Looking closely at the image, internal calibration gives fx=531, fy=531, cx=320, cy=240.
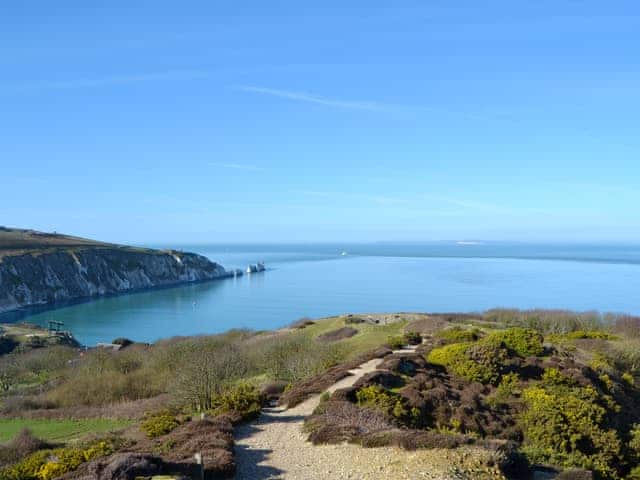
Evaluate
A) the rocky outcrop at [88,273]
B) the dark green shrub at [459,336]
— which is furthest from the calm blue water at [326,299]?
the dark green shrub at [459,336]

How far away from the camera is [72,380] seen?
3422 centimetres

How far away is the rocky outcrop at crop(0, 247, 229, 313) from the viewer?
4781 inches

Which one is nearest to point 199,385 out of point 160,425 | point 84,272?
point 160,425

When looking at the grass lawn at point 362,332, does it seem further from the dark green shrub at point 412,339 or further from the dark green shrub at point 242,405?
the dark green shrub at point 242,405

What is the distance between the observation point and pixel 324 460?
13.6 m

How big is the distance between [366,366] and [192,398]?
26.5ft

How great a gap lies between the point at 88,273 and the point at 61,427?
12923 cm

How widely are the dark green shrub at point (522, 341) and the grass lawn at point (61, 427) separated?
18.5m

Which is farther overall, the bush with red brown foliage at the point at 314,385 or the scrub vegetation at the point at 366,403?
the bush with red brown foliage at the point at 314,385

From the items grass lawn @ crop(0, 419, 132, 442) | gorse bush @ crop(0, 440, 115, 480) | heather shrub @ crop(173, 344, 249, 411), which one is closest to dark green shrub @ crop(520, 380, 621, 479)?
heather shrub @ crop(173, 344, 249, 411)

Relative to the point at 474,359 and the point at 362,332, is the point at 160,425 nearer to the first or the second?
the point at 474,359

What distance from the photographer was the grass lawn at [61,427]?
21.0 meters

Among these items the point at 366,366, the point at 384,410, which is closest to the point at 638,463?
the point at 384,410

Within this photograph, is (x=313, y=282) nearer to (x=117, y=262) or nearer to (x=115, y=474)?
(x=117, y=262)
